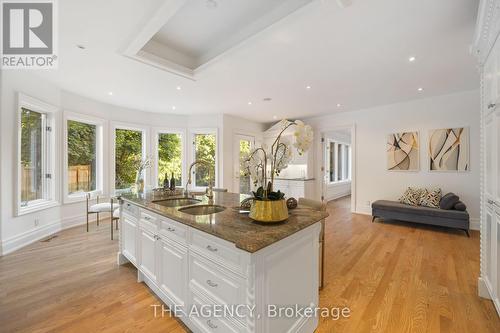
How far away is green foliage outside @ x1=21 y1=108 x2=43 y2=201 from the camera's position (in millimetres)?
3535

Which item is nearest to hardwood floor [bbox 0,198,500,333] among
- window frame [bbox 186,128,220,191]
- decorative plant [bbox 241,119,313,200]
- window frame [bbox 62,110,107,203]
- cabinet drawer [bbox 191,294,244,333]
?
cabinet drawer [bbox 191,294,244,333]

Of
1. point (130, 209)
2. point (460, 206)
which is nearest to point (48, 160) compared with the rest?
point (130, 209)

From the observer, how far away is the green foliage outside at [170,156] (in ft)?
19.5

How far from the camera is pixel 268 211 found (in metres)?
1.39

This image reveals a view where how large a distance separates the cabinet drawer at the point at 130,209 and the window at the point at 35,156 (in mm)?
2145

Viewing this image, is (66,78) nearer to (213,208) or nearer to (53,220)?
(53,220)

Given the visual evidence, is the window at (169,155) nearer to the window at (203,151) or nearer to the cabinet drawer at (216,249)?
the window at (203,151)

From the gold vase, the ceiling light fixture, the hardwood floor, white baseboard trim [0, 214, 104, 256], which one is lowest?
the hardwood floor

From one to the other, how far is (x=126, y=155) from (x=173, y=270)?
4.53 meters

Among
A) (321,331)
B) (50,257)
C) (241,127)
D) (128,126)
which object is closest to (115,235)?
(50,257)

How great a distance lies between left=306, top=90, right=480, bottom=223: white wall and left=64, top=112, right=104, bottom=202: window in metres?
5.63

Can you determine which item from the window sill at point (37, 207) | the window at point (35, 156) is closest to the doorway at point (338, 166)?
the window sill at point (37, 207)

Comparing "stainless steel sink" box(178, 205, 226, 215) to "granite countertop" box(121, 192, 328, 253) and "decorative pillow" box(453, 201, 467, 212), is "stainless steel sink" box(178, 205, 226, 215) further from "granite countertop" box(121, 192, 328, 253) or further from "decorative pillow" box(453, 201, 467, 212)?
"decorative pillow" box(453, 201, 467, 212)

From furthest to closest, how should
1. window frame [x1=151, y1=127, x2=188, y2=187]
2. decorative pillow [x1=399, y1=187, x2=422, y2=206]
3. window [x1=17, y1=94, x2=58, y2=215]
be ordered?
window frame [x1=151, y1=127, x2=188, y2=187] → decorative pillow [x1=399, y1=187, x2=422, y2=206] → window [x1=17, y1=94, x2=58, y2=215]
